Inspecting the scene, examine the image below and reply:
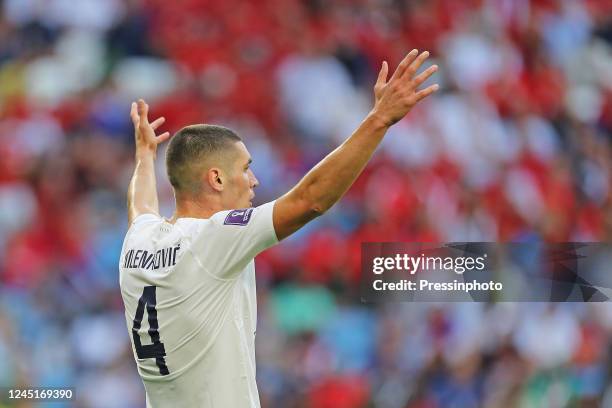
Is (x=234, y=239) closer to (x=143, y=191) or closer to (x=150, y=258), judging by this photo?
(x=150, y=258)

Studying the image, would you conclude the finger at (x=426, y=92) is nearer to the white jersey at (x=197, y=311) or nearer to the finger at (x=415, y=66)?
the finger at (x=415, y=66)

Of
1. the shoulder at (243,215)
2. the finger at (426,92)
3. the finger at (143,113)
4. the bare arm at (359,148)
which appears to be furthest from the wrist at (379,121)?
the finger at (143,113)

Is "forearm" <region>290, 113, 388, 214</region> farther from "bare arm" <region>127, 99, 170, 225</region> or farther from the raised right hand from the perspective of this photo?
"bare arm" <region>127, 99, 170, 225</region>

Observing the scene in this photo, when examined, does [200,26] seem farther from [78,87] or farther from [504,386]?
[504,386]

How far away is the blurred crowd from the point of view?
23.2ft

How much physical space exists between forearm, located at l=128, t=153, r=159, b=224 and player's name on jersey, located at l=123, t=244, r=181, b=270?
13.3 inches

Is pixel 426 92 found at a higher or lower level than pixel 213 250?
higher

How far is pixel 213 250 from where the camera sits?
9.18ft

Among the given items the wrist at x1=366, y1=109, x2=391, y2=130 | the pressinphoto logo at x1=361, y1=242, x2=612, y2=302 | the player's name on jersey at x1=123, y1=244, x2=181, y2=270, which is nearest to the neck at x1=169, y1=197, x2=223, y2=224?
the player's name on jersey at x1=123, y1=244, x2=181, y2=270

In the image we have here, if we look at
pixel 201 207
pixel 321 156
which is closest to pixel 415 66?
pixel 201 207

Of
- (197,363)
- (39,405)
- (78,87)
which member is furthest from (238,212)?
(78,87)

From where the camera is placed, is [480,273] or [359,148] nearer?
[359,148]

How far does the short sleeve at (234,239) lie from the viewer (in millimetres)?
2695

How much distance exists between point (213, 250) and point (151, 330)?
A: 0.37 metres
